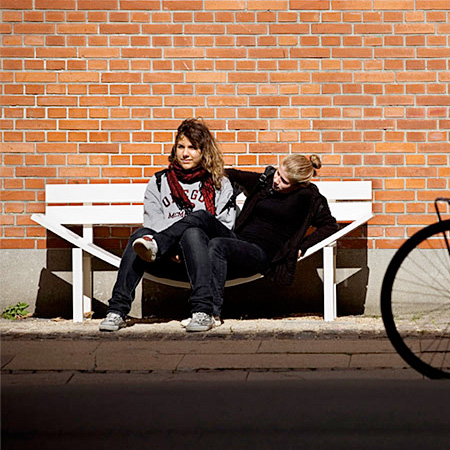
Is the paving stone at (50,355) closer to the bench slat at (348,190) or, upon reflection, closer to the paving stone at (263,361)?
the paving stone at (263,361)

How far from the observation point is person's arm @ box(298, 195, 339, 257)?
6.13m

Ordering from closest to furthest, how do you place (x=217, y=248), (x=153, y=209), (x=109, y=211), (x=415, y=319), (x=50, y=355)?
(x=50, y=355) → (x=415, y=319) → (x=217, y=248) → (x=153, y=209) → (x=109, y=211)

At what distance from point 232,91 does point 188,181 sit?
0.90 meters

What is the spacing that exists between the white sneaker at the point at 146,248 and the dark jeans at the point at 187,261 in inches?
1.9

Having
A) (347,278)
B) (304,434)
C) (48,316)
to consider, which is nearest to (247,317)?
(347,278)

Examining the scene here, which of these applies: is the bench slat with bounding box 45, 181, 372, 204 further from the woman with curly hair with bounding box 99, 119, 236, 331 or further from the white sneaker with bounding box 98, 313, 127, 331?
the white sneaker with bounding box 98, 313, 127, 331

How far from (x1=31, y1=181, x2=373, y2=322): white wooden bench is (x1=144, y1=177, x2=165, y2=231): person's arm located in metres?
0.32

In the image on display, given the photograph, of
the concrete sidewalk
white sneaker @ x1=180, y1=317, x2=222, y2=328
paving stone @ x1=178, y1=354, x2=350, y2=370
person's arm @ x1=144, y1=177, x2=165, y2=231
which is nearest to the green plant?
the concrete sidewalk

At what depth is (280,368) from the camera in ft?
15.0

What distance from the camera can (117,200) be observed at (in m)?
6.51

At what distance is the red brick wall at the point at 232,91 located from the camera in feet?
22.0

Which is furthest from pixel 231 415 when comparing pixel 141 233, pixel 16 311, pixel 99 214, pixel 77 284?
pixel 16 311

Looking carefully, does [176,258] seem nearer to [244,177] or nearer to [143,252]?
[143,252]

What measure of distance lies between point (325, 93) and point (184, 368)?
112 inches
